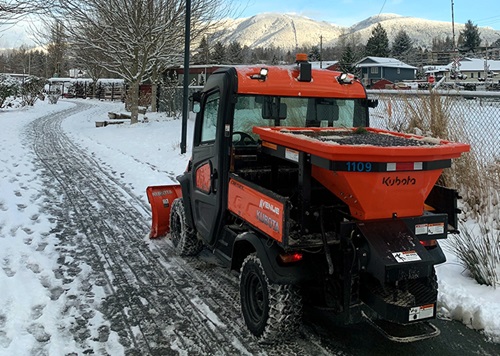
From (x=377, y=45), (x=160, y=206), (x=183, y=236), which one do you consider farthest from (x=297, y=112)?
(x=377, y=45)

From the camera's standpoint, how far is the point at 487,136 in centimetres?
657

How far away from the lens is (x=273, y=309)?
3.53 m

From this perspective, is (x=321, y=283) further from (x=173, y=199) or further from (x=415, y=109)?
(x=415, y=109)

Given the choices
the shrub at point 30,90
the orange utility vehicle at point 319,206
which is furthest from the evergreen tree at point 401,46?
the orange utility vehicle at point 319,206

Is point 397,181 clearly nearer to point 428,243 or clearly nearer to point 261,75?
point 428,243

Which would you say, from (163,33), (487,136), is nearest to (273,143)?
(487,136)

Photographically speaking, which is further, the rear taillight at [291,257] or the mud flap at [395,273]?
the rear taillight at [291,257]

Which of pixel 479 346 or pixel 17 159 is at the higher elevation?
pixel 17 159

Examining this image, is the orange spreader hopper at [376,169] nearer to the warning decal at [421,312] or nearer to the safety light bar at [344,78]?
the warning decal at [421,312]

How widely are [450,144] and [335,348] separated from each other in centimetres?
184

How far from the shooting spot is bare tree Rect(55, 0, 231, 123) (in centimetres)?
1945

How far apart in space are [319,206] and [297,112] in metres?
1.37

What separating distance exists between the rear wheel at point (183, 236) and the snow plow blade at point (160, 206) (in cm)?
53

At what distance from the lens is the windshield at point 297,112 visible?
14.6 ft
